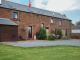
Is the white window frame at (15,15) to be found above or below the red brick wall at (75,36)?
above

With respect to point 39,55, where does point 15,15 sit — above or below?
above

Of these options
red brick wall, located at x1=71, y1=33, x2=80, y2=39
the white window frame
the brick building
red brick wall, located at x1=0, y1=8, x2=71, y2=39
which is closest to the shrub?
the brick building

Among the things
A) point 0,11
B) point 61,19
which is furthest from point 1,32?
point 61,19

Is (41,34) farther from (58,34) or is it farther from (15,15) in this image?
(15,15)

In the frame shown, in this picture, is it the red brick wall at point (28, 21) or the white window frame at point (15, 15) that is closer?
the red brick wall at point (28, 21)

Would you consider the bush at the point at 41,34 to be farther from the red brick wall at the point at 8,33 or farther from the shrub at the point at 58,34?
the red brick wall at the point at 8,33

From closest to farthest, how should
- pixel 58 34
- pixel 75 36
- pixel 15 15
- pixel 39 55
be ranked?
1. pixel 39 55
2. pixel 15 15
3. pixel 58 34
4. pixel 75 36

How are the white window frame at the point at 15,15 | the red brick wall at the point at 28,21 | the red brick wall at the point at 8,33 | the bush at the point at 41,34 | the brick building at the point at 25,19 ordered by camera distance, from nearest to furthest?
the red brick wall at the point at 8,33, the brick building at the point at 25,19, the red brick wall at the point at 28,21, the white window frame at the point at 15,15, the bush at the point at 41,34

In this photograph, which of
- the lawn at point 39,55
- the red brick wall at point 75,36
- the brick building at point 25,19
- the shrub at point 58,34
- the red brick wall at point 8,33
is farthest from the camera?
the red brick wall at point 75,36

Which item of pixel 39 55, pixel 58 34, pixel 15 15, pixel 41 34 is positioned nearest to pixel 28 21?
pixel 41 34

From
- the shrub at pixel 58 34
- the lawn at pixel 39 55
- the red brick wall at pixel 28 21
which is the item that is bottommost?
the lawn at pixel 39 55

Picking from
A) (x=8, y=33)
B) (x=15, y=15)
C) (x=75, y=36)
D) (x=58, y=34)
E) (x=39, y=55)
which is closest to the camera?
(x=39, y=55)

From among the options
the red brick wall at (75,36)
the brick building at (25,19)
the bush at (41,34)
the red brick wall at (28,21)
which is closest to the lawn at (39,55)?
the brick building at (25,19)

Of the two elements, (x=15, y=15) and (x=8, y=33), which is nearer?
(x=8, y=33)
